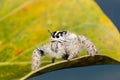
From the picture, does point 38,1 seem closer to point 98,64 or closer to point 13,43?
point 13,43

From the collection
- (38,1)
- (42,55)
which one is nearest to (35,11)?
(38,1)

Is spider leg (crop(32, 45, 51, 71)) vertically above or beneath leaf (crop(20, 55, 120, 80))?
above

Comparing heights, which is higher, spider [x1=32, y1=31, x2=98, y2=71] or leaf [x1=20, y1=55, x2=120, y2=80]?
spider [x1=32, y1=31, x2=98, y2=71]

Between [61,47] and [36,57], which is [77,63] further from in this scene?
[36,57]

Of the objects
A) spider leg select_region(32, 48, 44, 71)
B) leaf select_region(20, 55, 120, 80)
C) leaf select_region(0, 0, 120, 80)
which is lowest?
leaf select_region(20, 55, 120, 80)

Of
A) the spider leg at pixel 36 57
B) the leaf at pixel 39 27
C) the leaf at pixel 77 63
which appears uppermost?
the leaf at pixel 39 27
